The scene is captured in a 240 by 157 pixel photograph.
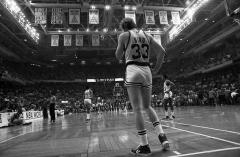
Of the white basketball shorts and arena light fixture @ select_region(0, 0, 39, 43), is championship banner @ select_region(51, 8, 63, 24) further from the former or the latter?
the white basketball shorts

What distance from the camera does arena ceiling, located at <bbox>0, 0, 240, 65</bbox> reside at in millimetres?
20078

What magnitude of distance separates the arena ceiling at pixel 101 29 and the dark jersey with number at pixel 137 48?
14591mm

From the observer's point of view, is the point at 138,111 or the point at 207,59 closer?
the point at 138,111

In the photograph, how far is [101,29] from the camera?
2688cm

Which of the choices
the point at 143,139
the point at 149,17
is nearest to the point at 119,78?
the point at 149,17

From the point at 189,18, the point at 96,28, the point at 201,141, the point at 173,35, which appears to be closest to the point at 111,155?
the point at 201,141

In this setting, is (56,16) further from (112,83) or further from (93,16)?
(112,83)

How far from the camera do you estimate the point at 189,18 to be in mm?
21531

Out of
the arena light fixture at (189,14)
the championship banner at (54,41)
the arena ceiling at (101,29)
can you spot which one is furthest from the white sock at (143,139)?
the championship banner at (54,41)

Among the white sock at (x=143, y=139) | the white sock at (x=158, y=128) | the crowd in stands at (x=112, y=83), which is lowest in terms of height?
the white sock at (x=143, y=139)

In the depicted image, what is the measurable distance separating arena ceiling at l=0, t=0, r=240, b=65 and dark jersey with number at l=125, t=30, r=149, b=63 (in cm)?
1459

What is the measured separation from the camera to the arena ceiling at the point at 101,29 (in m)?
20.1

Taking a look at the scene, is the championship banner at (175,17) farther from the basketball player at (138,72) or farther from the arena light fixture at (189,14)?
the basketball player at (138,72)

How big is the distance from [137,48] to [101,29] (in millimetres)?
24501
